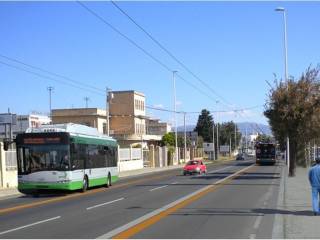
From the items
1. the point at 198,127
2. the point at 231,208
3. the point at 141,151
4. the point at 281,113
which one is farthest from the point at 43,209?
the point at 198,127

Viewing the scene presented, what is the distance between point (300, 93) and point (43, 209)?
80.8 ft

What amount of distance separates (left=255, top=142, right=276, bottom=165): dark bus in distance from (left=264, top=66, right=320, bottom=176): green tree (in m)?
39.4

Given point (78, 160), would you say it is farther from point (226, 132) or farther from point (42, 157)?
point (226, 132)

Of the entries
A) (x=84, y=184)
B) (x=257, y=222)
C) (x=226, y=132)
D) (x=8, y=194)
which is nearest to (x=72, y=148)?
(x=84, y=184)

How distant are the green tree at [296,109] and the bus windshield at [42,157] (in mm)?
18496

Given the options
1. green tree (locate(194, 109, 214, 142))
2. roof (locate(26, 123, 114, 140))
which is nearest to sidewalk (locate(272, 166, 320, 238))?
roof (locate(26, 123, 114, 140))

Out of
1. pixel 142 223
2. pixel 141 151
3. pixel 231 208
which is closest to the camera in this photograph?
pixel 142 223

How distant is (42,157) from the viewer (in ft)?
89.8

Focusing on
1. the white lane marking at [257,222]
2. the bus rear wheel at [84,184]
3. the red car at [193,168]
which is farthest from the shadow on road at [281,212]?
the red car at [193,168]

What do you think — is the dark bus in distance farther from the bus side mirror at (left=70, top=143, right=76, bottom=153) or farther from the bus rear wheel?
the bus side mirror at (left=70, top=143, right=76, bottom=153)

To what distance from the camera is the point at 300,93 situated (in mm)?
41062

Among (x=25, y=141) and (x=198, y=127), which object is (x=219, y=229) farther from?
(x=198, y=127)

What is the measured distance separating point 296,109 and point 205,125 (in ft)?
398

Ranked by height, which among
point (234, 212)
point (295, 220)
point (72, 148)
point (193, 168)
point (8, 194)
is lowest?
point (8, 194)
